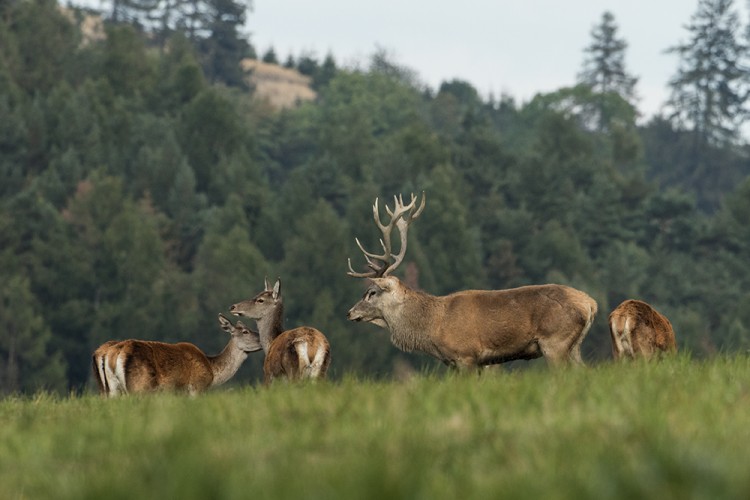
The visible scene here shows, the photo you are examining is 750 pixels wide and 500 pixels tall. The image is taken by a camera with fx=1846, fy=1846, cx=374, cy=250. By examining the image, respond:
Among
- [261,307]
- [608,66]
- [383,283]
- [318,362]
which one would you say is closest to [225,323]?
[261,307]

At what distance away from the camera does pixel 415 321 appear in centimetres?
1658

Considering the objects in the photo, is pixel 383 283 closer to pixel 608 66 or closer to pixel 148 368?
pixel 148 368

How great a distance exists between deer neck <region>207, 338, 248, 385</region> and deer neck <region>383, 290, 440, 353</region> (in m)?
1.46

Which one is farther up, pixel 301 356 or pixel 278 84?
pixel 278 84

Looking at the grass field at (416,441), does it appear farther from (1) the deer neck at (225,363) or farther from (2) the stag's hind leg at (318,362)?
(1) the deer neck at (225,363)

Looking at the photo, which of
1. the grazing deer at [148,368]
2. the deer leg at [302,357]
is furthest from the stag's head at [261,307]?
the deer leg at [302,357]

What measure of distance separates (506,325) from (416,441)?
755cm

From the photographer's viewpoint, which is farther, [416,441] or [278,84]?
[278,84]

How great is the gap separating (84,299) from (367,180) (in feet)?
105

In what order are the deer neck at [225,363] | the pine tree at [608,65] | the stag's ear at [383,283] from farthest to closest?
the pine tree at [608,65]
the stag's ear at [383,283]
the deer neck at [225,363]

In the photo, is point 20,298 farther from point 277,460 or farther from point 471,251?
point 277,460

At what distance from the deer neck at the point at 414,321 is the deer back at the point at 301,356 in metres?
1.26

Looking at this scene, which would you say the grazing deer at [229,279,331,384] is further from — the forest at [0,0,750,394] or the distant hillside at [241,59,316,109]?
the distant hillside at [241,59,316,109]

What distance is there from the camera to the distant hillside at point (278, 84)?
618ft
